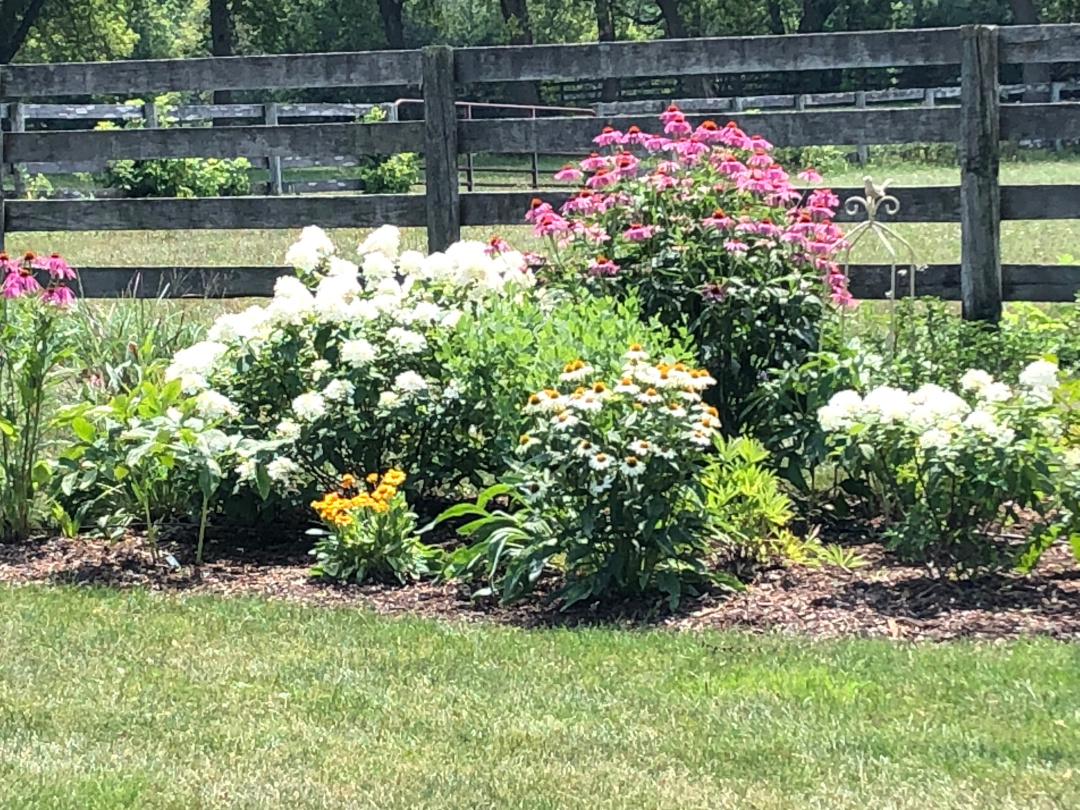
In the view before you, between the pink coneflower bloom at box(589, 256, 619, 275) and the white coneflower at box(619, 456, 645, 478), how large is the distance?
1.65 meters

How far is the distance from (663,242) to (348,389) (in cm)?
153

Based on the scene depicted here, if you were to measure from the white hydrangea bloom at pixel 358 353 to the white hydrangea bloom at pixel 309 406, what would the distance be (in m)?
0.19

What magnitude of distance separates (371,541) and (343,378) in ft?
2.59

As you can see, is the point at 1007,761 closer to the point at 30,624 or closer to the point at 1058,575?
the point at 1058,575

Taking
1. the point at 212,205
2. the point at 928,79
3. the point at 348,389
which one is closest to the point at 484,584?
the point at 348,389

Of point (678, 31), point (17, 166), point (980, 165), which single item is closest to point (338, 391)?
point (980, 165)

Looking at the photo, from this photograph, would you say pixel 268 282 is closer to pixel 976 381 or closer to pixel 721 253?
pixel 721 253

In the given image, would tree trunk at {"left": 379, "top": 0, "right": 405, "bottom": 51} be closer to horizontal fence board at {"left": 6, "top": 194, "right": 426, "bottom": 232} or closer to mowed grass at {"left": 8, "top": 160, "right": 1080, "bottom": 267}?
mowed grass at {"left": 8, "top": 160, "right": 1080, "bottom": 267}

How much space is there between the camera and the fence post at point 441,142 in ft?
25.6

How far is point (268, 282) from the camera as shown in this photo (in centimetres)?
830

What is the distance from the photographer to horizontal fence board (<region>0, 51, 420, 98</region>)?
830 centimetres

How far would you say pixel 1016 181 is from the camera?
23.4 metres

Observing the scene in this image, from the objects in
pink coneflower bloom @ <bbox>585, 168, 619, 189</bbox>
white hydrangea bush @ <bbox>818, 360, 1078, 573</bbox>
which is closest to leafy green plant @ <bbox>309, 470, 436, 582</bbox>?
white hydrangea bush @ <bbox>818, 360, 1078, 573</bbox>

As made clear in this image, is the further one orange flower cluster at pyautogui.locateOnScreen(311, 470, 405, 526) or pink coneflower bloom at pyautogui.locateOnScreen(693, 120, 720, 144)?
pink coneflower bloom at pyautogui.locateOnScreen(693, 120, 720, 144)
